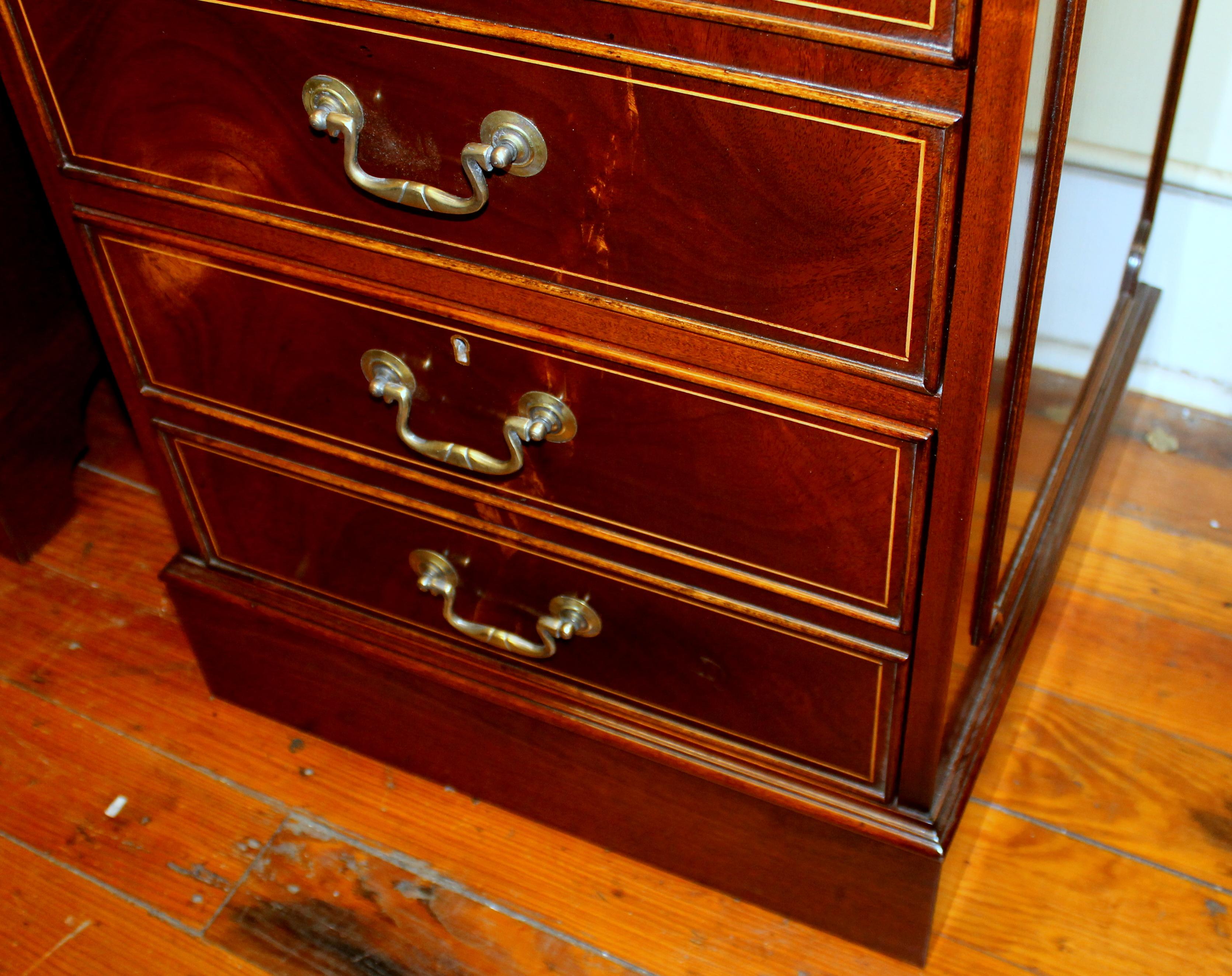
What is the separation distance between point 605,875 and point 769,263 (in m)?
0.60

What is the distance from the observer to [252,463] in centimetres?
97

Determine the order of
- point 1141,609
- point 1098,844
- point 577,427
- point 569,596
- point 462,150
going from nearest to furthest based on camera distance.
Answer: point 462,150 → point 577,427 → point 569,596 → point 1098,844 → point 1141,609

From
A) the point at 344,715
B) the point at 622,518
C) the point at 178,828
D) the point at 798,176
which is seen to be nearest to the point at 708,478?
the point at 622,518

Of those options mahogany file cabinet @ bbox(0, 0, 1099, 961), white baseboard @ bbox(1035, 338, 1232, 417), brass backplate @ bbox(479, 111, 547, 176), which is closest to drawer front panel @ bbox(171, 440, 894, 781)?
mahogany file cabinet @ bbox(0, 0, 1099, 961)

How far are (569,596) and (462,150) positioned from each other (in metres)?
0.34

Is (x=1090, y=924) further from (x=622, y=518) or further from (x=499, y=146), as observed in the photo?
(x=499, y=146)

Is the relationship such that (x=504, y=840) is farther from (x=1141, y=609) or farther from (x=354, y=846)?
(x=1141, y=609)

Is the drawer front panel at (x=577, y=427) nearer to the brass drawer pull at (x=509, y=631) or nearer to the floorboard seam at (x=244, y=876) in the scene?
the brass drawer pull at (x=509, y=631)

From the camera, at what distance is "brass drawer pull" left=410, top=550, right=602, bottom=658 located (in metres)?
0.90

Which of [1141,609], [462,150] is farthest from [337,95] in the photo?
[1141,609]

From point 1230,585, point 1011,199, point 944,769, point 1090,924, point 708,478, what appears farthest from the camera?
point 1230,585

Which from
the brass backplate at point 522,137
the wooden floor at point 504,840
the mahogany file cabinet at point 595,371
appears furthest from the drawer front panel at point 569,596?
the brass backplate at point 522,137

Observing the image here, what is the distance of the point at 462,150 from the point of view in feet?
2.24

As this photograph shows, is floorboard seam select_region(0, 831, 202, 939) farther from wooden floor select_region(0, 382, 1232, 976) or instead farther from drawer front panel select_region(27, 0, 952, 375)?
drawer front panel select_region(27, 0, 952, 375)
